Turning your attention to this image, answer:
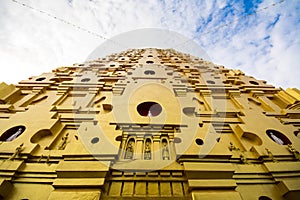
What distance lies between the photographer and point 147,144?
4.26 m

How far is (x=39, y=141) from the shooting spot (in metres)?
4.39

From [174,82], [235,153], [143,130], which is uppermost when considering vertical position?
[174,82]

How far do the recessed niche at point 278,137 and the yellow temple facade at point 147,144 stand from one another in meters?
0.03

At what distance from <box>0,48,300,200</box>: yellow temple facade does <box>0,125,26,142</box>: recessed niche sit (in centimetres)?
2

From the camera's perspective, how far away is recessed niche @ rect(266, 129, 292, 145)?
4.49 metres

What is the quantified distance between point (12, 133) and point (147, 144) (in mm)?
3338

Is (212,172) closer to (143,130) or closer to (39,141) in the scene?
(143,130)

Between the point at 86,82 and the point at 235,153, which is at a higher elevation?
the point at 86,82

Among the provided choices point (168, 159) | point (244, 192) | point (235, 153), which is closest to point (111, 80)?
point (168, 159)

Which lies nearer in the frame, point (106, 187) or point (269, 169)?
point (106, 187)

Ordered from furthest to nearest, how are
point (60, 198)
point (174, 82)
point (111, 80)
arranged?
point (111, 80) < point (174, 82) < point (60, 198)

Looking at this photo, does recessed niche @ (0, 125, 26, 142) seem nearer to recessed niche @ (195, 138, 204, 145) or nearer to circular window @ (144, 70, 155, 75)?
recessed niche @ (195, 138, 204, 145)

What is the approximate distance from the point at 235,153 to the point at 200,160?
111 centimetres

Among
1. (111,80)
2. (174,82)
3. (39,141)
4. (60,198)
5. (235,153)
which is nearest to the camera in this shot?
(60,198)
